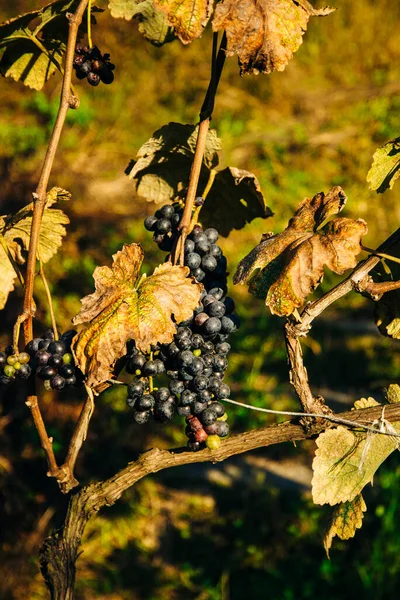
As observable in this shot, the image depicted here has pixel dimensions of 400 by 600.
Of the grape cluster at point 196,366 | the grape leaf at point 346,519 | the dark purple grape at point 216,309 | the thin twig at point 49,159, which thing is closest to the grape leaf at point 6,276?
the thin twig at point 49,159

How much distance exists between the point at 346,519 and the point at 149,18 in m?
1.32

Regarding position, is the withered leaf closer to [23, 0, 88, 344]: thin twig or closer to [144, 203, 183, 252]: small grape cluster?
[144, 203, 183, 252]: small grape cluster

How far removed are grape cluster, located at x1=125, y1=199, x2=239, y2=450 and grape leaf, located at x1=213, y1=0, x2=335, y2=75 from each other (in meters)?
0.39

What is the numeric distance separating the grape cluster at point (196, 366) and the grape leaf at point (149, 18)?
587 mm

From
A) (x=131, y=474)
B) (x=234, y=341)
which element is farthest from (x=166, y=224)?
(x=234, y=341)

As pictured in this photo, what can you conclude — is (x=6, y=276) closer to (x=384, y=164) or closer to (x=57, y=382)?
(x=57, y=382)

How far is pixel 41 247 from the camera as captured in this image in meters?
1.67

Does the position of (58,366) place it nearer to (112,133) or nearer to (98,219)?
Answer: (98,219)

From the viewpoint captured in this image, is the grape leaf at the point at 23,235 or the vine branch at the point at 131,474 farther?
the grape leaf at the point at 23,235

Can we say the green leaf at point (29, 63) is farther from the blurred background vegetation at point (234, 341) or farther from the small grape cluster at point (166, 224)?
the blurred background vegetation at point (234, 341)

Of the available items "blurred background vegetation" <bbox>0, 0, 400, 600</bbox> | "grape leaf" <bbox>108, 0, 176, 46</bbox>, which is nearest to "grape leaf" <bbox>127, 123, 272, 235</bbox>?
"grape leaf" <bbox>108, 0, 176, 46</bbox>

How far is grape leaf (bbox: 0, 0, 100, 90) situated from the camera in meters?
1.51

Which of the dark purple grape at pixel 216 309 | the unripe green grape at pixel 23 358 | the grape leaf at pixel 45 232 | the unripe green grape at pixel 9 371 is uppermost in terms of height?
the grape leaf at pixel 45 232

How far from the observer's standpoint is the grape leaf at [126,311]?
127cm
